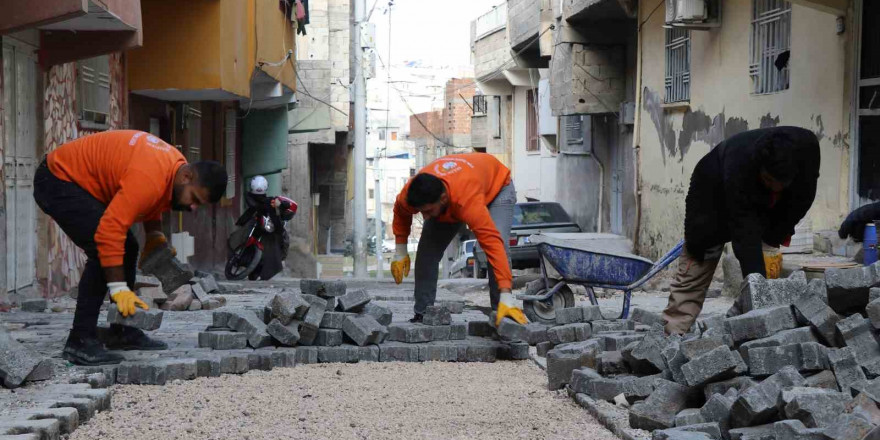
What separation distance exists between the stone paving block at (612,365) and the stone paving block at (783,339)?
0.91 meters

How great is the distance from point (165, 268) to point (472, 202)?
6.79 ft

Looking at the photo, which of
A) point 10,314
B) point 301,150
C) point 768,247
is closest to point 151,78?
point 10,314

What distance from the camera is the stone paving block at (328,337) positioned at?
6.87 metres

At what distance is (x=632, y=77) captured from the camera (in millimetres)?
19812

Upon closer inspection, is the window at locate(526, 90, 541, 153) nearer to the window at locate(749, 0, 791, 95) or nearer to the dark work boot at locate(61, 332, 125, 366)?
the window at locate(749, 0, 791, 95)

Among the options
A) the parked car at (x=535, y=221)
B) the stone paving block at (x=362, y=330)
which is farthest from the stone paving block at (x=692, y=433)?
the parked car at (x=535, y=221)

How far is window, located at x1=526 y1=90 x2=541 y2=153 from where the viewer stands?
30.4 meters

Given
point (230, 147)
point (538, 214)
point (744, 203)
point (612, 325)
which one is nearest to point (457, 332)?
point (612, 325)

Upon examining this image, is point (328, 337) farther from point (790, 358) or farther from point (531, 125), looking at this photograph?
point (531, 125)

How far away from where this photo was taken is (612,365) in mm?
5754

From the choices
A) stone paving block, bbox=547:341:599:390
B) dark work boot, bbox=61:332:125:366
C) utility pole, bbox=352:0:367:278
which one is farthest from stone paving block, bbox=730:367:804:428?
utility pole, bbox=352:0:367:278

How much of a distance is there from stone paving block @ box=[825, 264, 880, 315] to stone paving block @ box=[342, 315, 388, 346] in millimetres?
2961

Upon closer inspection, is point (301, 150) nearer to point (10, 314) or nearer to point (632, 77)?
point (632, 77)

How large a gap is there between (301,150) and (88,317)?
2284 centimetres
